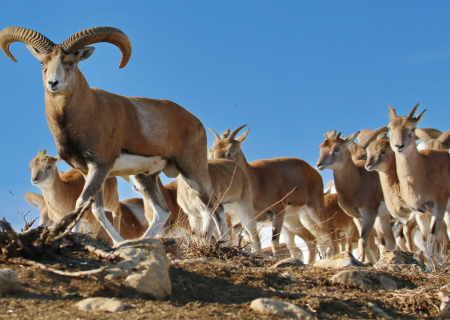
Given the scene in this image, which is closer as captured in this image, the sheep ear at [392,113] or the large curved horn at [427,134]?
the sheep ear at [392,113]

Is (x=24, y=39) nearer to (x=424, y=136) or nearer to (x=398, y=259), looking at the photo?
(x=398, y=259)

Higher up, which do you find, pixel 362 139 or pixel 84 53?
pixel 362 139

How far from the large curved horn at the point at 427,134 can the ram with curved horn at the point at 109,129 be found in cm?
877

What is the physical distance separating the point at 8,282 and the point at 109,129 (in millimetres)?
4075

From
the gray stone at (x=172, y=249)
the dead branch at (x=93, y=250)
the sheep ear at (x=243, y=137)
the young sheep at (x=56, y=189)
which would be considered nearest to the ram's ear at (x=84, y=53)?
the gray stone at (x=172, y=249)

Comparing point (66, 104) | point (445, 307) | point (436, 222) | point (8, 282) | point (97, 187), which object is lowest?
point (445, 307)

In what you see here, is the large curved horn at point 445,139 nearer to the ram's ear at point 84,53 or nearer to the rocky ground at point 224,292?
the rocky ground at point 224,292

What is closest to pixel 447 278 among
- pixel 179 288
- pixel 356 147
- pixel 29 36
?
pixel 179 288

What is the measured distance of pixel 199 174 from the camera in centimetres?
968

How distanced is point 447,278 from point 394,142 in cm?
604

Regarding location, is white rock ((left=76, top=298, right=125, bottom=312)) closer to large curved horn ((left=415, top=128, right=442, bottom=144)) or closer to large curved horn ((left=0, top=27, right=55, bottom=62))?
large curved horn ((left=0, top=27, right=55, bottom=62))

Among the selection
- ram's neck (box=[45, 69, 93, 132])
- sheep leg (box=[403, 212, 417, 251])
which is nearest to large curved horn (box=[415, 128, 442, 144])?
sheep leg (box=[403, 212, 417, 251])

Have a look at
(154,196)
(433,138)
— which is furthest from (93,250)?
(433,138)

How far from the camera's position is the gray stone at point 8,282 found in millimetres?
4434
